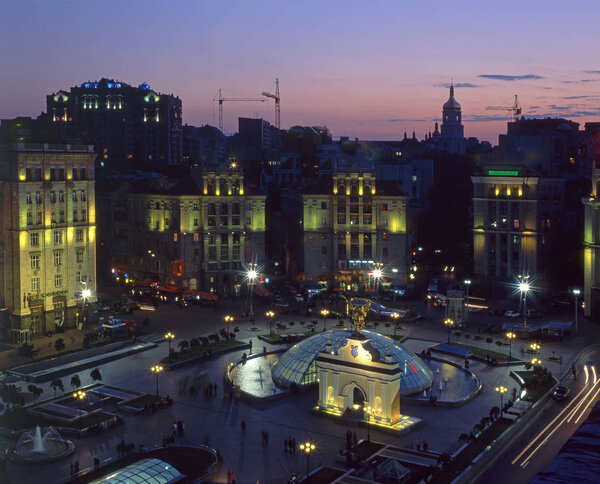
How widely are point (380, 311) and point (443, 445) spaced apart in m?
41.8

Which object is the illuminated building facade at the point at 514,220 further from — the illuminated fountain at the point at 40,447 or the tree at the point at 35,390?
the illuminated fountain at the point at 40,447

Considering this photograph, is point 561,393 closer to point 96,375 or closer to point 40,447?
point 96,375

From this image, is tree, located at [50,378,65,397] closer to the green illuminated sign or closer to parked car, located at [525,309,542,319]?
parked car, located at [525,309,542,319]

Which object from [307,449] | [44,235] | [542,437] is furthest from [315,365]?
[44,235]

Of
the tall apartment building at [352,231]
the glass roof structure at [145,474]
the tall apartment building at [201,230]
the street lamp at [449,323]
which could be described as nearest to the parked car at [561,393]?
the street lamp at [449,323]

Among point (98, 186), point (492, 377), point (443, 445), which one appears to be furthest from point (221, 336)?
point (98, 186)

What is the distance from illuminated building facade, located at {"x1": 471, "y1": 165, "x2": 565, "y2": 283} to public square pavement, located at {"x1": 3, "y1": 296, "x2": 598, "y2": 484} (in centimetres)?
2816

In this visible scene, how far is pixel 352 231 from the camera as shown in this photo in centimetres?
10844

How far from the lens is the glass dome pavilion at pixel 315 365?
6372cm

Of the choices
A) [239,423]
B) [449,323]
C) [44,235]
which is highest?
[44,235]

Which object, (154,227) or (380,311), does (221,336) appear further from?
(154,227)

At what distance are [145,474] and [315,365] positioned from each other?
23.8 meters

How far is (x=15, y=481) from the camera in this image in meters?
46.2

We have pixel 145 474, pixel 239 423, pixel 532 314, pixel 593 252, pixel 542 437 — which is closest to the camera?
pixel 145 474
